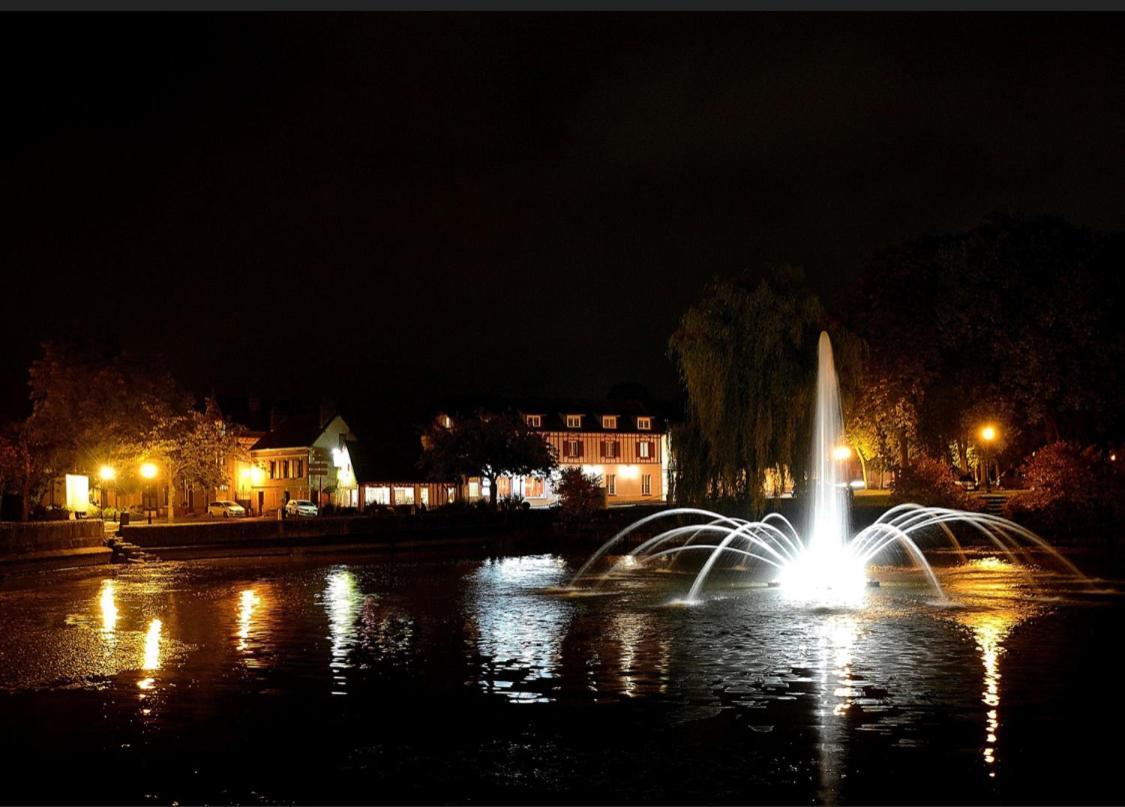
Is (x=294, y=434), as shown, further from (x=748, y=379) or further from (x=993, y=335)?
(x=748, y=379)

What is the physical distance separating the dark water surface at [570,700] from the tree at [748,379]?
13.8 m

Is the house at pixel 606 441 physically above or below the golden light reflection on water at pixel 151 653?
above

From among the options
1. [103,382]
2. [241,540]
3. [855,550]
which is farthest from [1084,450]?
[103,382]

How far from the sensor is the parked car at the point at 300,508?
8625 cm

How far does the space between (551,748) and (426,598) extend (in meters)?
17.5

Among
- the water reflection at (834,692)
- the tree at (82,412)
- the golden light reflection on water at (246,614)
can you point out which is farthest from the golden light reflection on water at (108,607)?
the tree at (82,412)

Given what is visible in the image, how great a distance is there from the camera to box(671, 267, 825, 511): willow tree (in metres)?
Answer: 41.7

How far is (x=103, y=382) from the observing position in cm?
7262

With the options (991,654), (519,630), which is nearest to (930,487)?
(519,630)

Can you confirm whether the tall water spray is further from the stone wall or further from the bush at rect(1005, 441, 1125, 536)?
the stone wall

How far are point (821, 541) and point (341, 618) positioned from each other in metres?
17.8

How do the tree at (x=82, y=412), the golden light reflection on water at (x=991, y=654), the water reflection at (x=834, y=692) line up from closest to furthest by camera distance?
1. the water reflection at (x=834, y=692)
2. the golden light reflection on water at (x=991, y=654)
3. the tree at (x=82, y=412)

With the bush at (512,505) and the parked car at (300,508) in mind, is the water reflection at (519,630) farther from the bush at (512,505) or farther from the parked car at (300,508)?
the parked car at (300,508)

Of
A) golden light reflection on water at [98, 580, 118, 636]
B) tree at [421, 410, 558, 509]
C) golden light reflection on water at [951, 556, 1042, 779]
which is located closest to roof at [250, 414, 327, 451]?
tree at [421, 410, 558, 509]
